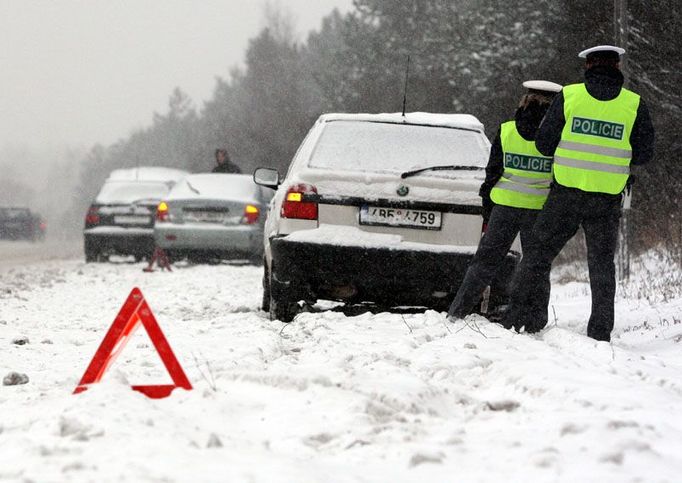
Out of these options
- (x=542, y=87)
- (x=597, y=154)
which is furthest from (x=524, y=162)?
(x=597, y=154)

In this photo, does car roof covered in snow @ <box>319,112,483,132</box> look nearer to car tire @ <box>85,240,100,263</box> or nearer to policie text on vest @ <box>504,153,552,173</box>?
policie text on vest @ <box>504,153,552,173</box>

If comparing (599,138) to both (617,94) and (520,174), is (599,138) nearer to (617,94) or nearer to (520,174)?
(617,94)

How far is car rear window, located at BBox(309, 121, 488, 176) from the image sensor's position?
23.1 feet

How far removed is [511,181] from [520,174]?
0.08m

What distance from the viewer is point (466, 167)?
7.05 m

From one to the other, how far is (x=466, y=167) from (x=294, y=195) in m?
1.27

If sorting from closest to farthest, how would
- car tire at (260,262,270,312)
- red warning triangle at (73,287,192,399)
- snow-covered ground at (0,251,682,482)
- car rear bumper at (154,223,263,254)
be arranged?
1. snow-covered ground at (0,251,682,482)
2. red warning triangle at (73,287,192,399)
3. car tire at (260,262,270,312)
4. car rear bumper at (154,223,263,254)

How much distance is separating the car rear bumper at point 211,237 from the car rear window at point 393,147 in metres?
7.14

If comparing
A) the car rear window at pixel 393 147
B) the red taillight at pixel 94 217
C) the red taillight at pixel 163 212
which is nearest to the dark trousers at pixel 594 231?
the car rear window at pixel 393 147

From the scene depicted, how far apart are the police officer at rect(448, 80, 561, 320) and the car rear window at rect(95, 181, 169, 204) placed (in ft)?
38.9

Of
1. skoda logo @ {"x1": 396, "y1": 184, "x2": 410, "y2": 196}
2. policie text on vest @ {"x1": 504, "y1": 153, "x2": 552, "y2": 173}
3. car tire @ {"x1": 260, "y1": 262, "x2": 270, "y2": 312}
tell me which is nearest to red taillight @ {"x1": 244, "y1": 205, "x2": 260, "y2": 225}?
car tire @ {"x1": 260, "y1": 262, "x2": 270, "y2": 312}

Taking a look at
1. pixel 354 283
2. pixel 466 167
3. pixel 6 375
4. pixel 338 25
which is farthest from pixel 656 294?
pixel 338 25

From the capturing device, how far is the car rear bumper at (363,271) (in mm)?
6754

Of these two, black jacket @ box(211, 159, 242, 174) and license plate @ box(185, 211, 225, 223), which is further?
black jacket @ box(211, 159, 242, 174)
